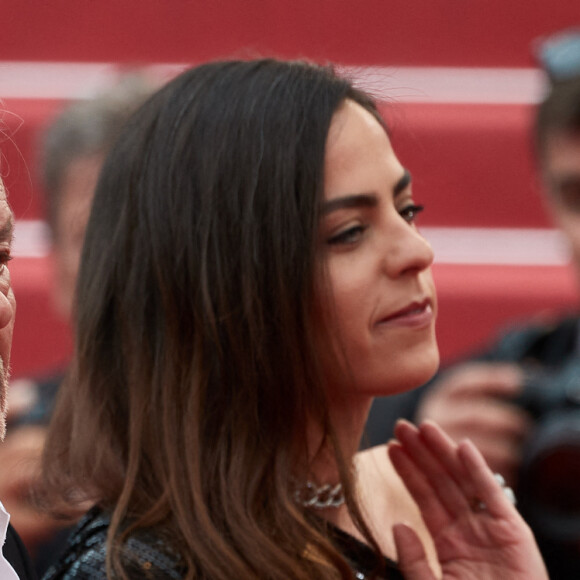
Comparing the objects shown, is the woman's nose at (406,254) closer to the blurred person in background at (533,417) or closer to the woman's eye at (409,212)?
the woman's eye at (409,212)

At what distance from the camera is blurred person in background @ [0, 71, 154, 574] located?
1.76 metres

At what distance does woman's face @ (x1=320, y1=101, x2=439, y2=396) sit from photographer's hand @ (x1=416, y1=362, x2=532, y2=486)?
25 cm

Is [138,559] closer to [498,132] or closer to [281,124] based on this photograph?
[281,124]

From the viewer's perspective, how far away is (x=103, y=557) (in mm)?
1163

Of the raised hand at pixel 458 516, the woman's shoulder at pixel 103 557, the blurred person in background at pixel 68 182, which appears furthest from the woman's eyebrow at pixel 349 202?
the blurred person in background at pixel 68 182

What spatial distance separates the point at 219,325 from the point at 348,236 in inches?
7.1

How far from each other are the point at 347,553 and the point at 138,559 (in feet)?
0.88

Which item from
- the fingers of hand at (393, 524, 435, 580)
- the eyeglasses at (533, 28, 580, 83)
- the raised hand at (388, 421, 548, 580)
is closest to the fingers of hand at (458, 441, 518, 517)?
the raised hand at (388, 421, 548, 580)

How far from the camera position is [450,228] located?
3.65 metres

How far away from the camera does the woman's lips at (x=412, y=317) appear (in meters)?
1.28

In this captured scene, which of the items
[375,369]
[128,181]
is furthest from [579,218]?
[128,181]

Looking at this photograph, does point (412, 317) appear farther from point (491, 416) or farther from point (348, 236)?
point (491, 416)

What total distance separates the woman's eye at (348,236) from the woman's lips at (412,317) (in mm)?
99

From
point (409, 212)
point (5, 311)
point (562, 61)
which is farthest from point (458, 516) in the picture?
point (562, 61)
